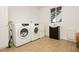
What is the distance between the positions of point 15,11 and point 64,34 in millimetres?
783

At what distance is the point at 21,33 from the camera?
1.46 m

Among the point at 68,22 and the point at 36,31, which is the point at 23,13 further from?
the point at 68,22

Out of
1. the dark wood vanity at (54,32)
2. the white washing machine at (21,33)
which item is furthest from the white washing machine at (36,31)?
the dark wood vanity at (54,32)

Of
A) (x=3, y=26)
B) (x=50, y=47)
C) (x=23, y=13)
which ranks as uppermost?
(x=23, y=13)

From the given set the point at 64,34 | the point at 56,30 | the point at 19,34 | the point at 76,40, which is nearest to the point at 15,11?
the point at 19,34

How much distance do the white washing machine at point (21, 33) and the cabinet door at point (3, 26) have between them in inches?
4.8

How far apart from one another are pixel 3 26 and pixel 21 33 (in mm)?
274

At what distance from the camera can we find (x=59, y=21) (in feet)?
4.70

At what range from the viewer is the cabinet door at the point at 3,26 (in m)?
1.35

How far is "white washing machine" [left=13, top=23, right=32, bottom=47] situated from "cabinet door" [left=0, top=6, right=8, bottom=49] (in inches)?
4.8

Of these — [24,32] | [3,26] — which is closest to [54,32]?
[24,32]

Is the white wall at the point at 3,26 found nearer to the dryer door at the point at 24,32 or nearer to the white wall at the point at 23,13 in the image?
the white wall at the point at 23,13

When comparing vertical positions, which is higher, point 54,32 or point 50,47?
point 54,32

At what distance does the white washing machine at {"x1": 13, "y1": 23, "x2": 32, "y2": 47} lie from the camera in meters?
1.40
